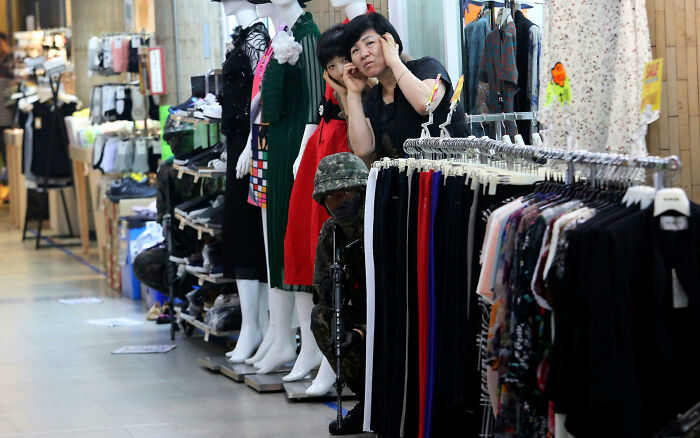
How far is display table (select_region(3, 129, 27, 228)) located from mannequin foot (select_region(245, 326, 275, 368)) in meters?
9.54

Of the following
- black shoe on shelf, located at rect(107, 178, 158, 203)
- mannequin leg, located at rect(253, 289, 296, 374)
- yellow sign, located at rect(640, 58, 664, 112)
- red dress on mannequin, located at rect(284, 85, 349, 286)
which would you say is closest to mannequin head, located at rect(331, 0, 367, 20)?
red dress on mannequin, located at rect(284, 85, 349, 286)

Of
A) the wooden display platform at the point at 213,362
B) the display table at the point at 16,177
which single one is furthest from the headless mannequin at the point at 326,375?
the display table at the point at 16,177

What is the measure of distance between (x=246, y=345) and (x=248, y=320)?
0.14 metres

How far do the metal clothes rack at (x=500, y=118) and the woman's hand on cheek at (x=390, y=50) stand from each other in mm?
389

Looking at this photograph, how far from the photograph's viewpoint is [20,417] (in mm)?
5641

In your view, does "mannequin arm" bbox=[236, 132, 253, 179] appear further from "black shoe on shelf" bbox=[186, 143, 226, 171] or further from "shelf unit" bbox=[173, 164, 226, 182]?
"black shoe on shelf" bbox=[186, 143, 226, 171]

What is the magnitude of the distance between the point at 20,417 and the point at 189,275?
235 centimetres

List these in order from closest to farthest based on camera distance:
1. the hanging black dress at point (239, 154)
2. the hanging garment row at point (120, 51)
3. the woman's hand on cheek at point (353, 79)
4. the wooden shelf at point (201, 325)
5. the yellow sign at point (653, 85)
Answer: the yellow sign at point (653, 85)
the woman's hand on cheek at point (353, 79)
the hanging black dress at point (239, 154)
the wooden shelf at point (201, 325)
the hanging garment row at point (120, 51)

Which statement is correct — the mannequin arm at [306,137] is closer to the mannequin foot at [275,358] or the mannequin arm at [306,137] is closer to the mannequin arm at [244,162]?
the mannequin arm at [244,162]

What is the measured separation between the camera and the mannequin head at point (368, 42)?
4883 mm

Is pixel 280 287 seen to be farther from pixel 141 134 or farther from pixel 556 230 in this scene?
pixel 141 134

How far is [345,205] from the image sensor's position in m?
4.73

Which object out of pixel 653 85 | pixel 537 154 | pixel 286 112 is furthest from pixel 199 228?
pixel 653 85

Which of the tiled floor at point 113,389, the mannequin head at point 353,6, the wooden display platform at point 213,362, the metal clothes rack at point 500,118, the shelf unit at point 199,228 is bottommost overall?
the tiled floor at point 113,389
